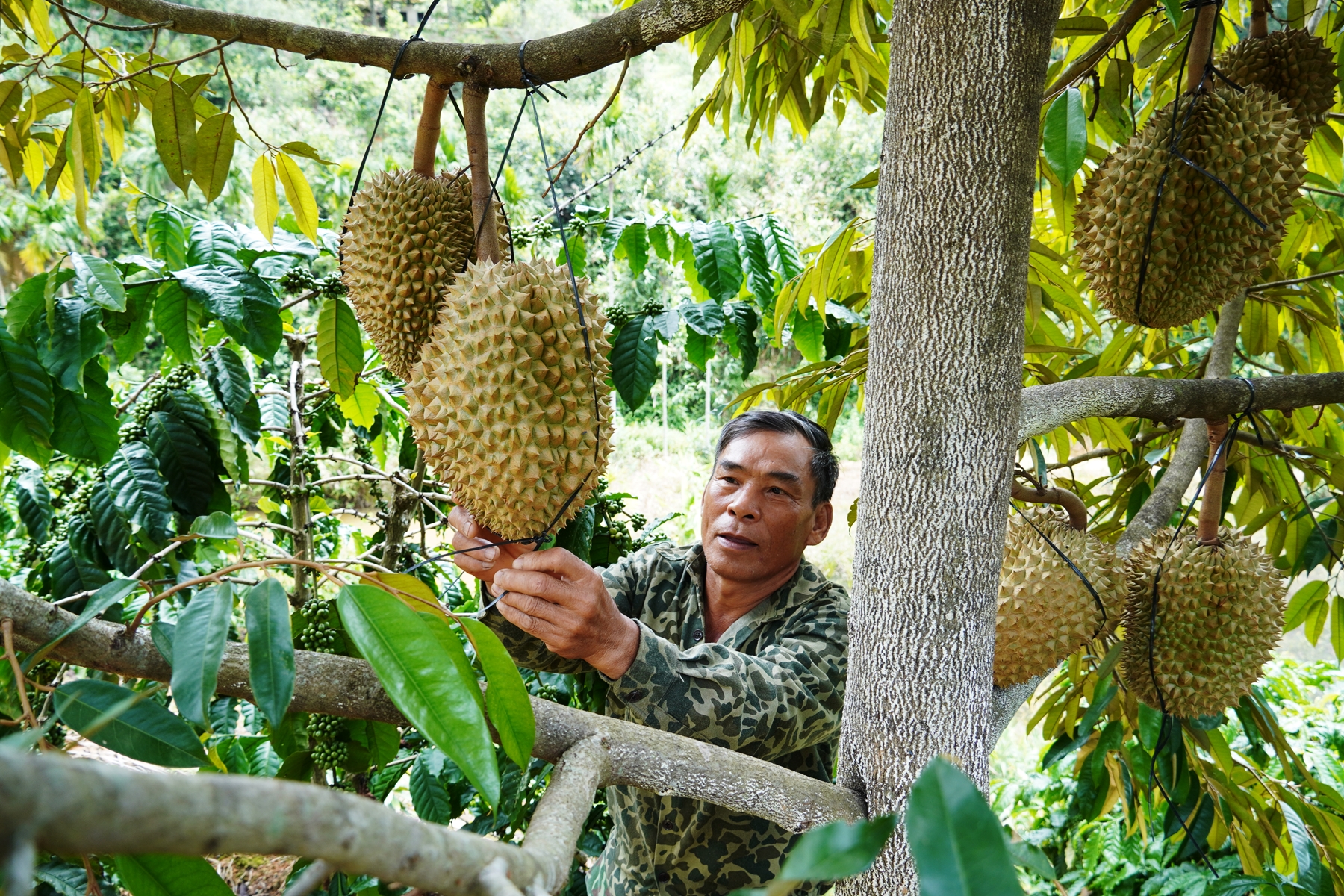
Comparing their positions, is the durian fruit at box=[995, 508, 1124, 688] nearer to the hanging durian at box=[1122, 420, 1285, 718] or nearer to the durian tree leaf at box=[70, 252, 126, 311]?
the hanging durian at box=[1122, 420, 1285, 718]

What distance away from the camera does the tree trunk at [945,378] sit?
0.61 m

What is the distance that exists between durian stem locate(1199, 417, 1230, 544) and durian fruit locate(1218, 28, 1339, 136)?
38 cm

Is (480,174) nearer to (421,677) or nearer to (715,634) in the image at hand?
(421,677)

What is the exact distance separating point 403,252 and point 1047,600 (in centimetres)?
74

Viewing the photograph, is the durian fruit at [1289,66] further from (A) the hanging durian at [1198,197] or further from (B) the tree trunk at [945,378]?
(B) the tree trunk at [945,378]

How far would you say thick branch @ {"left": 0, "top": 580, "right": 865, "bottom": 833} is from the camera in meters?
0.48

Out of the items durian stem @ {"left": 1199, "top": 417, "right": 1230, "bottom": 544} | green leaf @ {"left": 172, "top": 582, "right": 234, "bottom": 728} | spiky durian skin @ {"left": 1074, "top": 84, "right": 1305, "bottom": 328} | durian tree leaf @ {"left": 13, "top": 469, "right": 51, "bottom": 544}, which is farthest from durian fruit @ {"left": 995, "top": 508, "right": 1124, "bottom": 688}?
durian tree leaf @ {"left": 13, "top": 469, "right": 51, "bottom": 544}

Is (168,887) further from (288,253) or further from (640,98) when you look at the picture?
(640,98)

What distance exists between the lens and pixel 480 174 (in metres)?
0.64

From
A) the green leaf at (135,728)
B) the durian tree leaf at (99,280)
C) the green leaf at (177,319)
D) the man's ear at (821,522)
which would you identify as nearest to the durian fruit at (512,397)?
the green leaf at (135,728)

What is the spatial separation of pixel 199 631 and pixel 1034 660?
805 mm

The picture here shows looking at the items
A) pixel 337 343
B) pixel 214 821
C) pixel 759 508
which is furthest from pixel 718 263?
pixel 214 821

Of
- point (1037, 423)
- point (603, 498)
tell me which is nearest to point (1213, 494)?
point (1037, 423)

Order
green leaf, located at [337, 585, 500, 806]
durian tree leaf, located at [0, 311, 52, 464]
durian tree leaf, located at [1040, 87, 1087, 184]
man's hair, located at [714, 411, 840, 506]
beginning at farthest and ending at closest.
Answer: man's hair, located at [714, 411, 840, 506]
durian tree leaf, located at [0, 311, 52, 464]
durian tree leaf, located at [1040, 87, 1087, 184]
green leaf, located at [337, 585, 500, 806]
